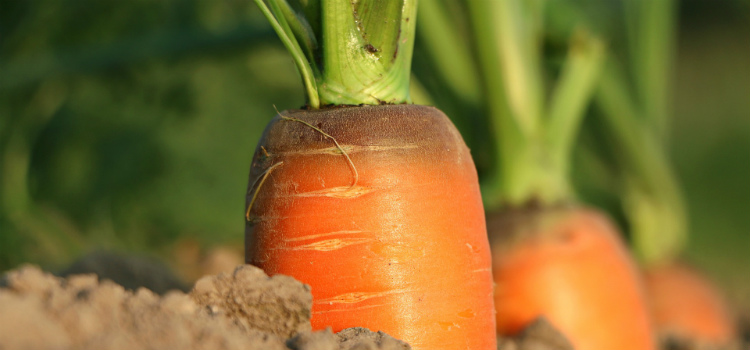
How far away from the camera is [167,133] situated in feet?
16.5

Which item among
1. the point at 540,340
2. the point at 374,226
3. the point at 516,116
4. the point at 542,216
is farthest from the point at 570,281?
the point at 374,226

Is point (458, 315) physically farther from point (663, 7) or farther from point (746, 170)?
point (746, 170)

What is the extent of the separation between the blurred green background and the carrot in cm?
165

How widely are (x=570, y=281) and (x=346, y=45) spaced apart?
3.20 ft

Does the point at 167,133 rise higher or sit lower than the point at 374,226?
lower

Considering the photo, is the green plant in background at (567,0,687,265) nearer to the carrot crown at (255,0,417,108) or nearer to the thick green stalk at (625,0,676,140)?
the thick green stalk at (625,0,676,140)

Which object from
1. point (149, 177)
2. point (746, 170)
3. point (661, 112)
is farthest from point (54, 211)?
point (746, 170)

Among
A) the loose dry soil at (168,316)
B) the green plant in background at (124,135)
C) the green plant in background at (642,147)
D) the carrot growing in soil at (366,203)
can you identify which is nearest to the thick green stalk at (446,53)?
the green plant in background at (642,147)

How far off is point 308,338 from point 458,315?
1.25ft

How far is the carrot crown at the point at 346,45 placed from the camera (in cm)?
145

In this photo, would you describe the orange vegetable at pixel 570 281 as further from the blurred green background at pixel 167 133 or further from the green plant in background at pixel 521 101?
the blurred green background at pixel 167 133

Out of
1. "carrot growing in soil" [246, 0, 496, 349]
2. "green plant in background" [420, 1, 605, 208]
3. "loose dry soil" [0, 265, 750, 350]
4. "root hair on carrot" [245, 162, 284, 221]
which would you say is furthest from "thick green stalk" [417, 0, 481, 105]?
"loose dry soil" [0, 265, 750, 350]

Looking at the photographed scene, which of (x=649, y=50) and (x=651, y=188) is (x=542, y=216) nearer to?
(x=651, y=188)

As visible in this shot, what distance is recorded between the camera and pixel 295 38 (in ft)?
4.91
